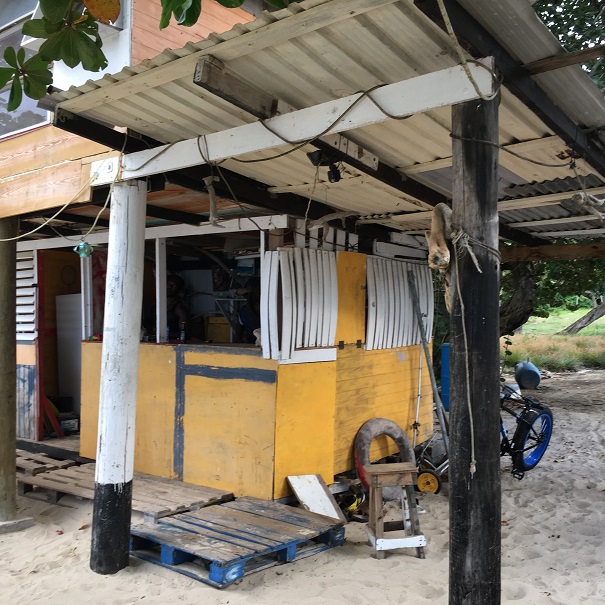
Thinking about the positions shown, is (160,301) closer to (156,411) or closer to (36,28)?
(156,411)

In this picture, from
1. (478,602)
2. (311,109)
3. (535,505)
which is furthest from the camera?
(535,505)

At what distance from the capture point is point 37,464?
25.2 feet

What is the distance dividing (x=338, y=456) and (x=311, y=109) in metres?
4.31

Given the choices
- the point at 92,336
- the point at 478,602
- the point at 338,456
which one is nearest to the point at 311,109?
the point at 478,602

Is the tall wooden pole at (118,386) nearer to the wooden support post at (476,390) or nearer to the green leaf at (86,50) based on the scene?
the green leaf at (86,50)

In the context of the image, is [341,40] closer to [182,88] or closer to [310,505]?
[182,88]

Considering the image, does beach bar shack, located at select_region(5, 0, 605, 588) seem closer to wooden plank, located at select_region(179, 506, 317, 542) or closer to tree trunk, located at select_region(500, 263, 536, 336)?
wooden plank, located at select_region(179, 506, 317, 542)

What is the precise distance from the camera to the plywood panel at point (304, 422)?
20.1 ft

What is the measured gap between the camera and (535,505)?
6711 mm

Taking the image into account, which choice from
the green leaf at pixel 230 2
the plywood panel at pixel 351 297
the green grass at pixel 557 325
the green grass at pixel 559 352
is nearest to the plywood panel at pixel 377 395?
the plywood panel at pixel 351 297

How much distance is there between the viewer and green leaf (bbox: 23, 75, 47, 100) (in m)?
2.79

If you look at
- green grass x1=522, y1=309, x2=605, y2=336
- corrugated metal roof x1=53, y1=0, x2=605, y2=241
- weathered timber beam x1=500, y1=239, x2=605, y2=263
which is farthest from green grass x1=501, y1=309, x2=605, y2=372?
corrugated metal roof x1=53, y1=0, x2=605, y2=241

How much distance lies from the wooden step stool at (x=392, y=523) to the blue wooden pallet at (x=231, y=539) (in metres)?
0.38

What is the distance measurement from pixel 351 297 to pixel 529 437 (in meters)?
3.00
